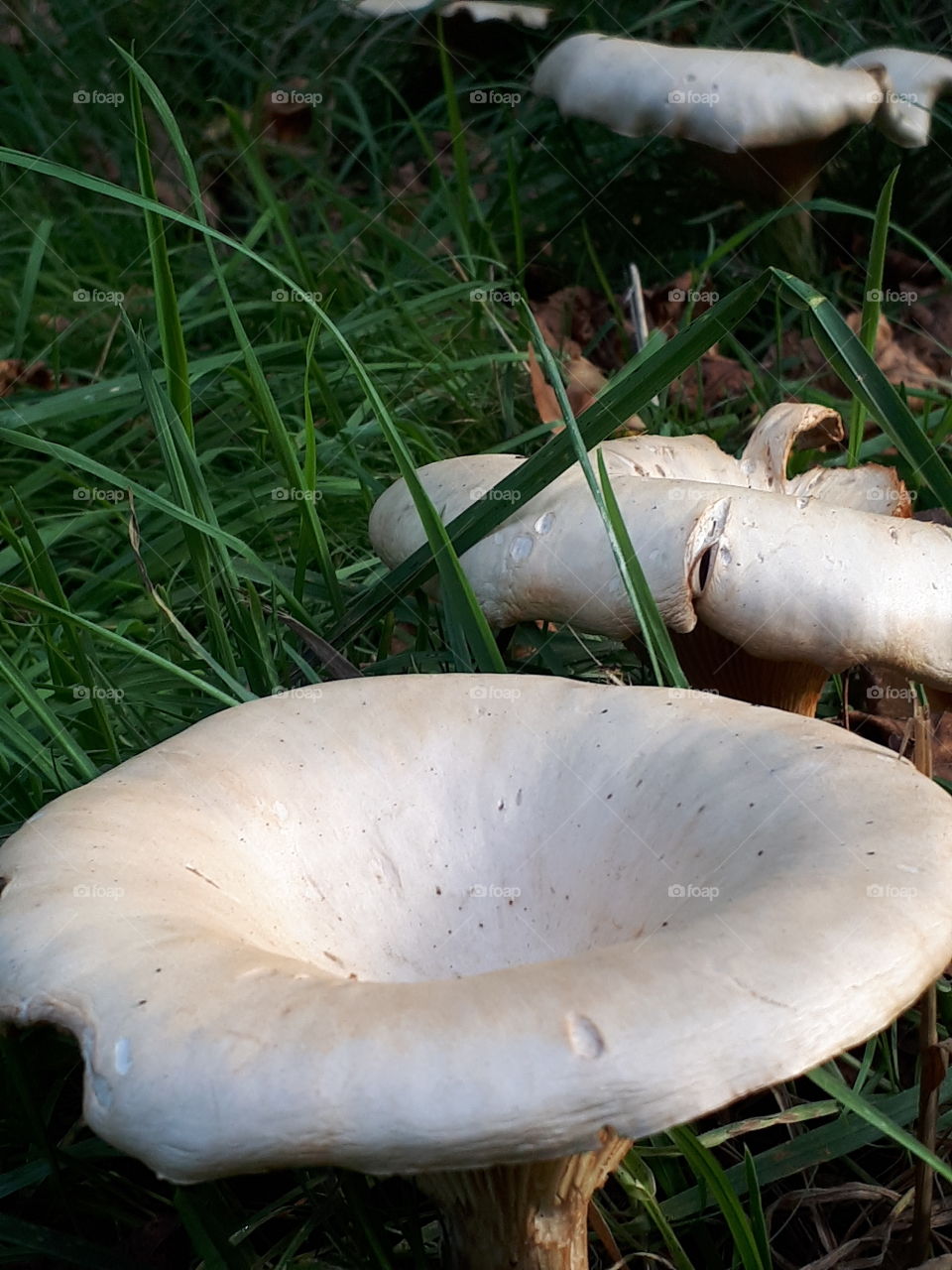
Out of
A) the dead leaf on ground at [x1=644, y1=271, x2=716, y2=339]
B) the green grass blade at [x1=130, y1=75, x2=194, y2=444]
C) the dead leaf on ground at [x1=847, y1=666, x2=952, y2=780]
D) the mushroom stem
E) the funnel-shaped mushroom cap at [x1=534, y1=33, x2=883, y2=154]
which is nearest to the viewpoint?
the mushroom stem

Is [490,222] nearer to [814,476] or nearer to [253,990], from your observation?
Answer: [814,476]

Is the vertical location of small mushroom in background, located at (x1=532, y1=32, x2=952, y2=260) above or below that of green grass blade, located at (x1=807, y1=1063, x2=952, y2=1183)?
above

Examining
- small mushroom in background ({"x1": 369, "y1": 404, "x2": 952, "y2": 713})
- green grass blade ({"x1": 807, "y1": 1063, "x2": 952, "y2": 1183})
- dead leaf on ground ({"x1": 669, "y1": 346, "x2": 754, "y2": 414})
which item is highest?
small mushroom in background ({"x1": 369, "y1": 404, "x2": 952, "y2": 713})

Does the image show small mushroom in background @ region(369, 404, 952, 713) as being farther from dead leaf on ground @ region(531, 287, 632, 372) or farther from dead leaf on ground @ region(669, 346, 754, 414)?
dead leaf on ground @ region(531, 287, 632, 372)

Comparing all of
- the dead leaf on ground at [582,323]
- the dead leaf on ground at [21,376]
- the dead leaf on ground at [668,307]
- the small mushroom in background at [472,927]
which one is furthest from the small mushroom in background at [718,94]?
the small mushroom in background at [472,927]

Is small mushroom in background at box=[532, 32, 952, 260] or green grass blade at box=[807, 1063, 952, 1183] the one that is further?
small mushroom in background at box=[532, 32, 952, 260]

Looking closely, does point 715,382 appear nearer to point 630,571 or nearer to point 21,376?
point 21,376

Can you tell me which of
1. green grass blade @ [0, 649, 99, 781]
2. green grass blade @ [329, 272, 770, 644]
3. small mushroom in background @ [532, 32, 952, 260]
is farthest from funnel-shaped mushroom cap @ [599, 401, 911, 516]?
small mushroom in background @ [532, 32, 952, 260]

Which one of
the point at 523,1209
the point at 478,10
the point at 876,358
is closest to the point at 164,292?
the point at 523,1209
